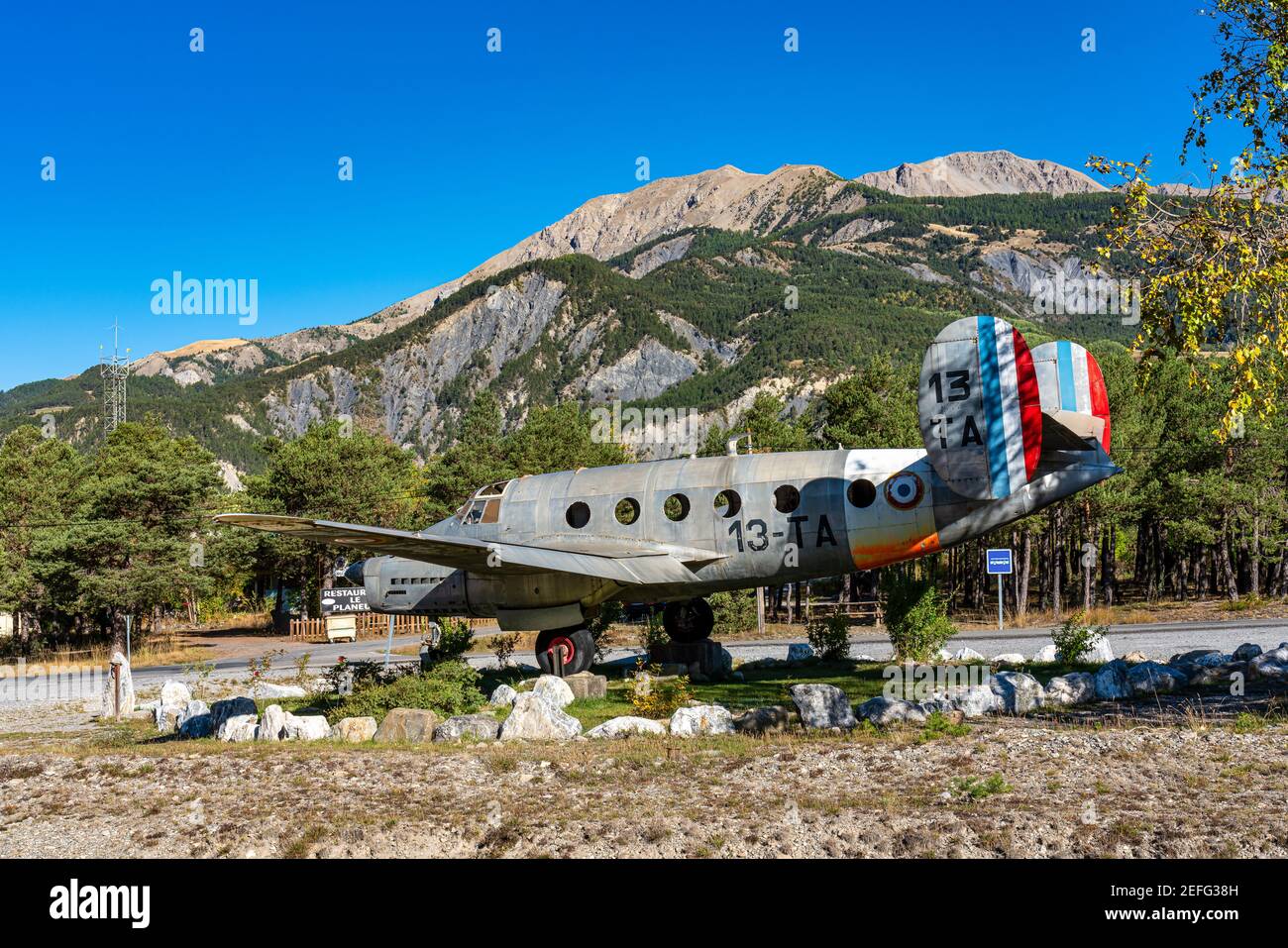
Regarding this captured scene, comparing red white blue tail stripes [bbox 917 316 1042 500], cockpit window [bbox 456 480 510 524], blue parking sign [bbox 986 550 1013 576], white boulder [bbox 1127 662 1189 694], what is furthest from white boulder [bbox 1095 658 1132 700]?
blue parking sign [bbox 986 550 1013 576]

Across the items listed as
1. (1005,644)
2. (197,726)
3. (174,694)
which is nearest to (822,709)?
(197,726)

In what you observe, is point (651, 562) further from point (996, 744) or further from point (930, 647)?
point (996, 744)

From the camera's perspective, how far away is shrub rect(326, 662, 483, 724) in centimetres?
1705

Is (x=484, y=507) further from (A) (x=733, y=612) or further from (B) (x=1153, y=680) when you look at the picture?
(A) (x=733, y=612)

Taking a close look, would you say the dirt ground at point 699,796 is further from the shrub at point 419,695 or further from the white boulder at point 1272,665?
the white boulder at point 1272,665

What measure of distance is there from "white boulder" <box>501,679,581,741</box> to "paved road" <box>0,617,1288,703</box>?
13.1 metres

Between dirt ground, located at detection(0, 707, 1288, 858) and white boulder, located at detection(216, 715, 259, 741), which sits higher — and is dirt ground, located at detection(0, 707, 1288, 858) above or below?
above

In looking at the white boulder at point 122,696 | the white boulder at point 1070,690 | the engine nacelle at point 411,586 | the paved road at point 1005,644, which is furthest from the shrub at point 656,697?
the white boulder at point 122,696

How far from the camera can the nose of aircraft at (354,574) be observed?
22.8 m

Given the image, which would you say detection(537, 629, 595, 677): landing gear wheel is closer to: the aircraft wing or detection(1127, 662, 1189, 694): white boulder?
the aircraft wing

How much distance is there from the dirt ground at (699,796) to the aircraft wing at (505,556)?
4.73m

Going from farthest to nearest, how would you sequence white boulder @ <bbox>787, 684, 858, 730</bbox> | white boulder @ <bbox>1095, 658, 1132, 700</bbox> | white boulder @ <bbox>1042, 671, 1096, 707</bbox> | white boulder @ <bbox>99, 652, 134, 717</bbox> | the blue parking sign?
the blue parking sign
white boulder @ <bbox>99, 652, 134, 717</bbox>
white boulder @ <bbox>1095, 658, 1132, 700</bbox>
white boulder @ <bbox>1042, 671, 1096, 707</bbox>
white boulder @ <bbox>787, 684, 858, 730</bbox>

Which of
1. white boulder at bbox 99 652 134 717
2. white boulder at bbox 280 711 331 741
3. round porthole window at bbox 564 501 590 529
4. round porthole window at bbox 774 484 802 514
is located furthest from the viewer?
white boulder at bbox 99 652 134 717
